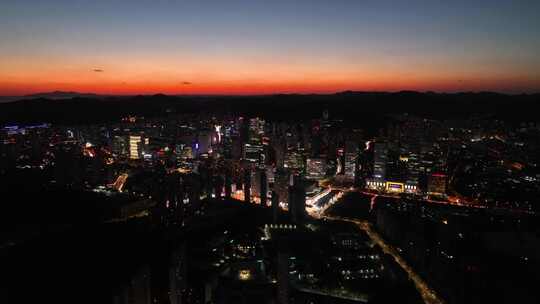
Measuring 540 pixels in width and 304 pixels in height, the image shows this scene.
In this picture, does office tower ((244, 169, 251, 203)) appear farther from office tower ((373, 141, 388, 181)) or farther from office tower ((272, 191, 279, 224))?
office tower ((373, 141, 388, 181))

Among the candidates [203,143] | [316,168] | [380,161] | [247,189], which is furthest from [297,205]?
[203,143]

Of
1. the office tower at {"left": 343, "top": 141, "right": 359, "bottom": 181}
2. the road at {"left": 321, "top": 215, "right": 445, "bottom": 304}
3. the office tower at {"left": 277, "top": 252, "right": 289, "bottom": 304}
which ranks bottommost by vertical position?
the road at {"left": 321, "top": 215, "right": 445, "bottom": 304}

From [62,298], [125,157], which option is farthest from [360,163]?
[62,298]

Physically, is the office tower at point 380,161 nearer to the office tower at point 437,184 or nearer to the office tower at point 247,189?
the office tower at point 437,184

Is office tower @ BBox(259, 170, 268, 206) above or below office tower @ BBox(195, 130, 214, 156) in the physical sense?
below

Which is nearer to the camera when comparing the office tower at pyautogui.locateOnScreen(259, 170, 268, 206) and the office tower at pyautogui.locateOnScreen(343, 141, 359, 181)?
the office tower at pyautogui.locateOnScreen(259, 170, 268, 206)

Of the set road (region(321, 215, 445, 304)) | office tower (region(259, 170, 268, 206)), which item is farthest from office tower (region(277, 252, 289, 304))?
office tower (region(259, 170, 268, 206))

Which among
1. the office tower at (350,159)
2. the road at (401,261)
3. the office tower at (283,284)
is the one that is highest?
the office tower at (350,159)

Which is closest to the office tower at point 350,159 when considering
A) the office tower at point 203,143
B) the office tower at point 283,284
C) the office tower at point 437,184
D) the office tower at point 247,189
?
the office tower at point 437,184

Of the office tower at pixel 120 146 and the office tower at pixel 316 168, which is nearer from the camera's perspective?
the office tower at pixel 316 168

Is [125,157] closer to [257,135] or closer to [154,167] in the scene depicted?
[154,167]

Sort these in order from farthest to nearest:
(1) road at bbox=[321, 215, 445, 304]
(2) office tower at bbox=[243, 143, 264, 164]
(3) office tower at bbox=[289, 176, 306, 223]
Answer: (2) office tower at bbox=[243, 143, 264, 164], (3) office tower at bbox=[289, 176, 306, 223], (1) road at bbox=[321, 215, 445, 304]
